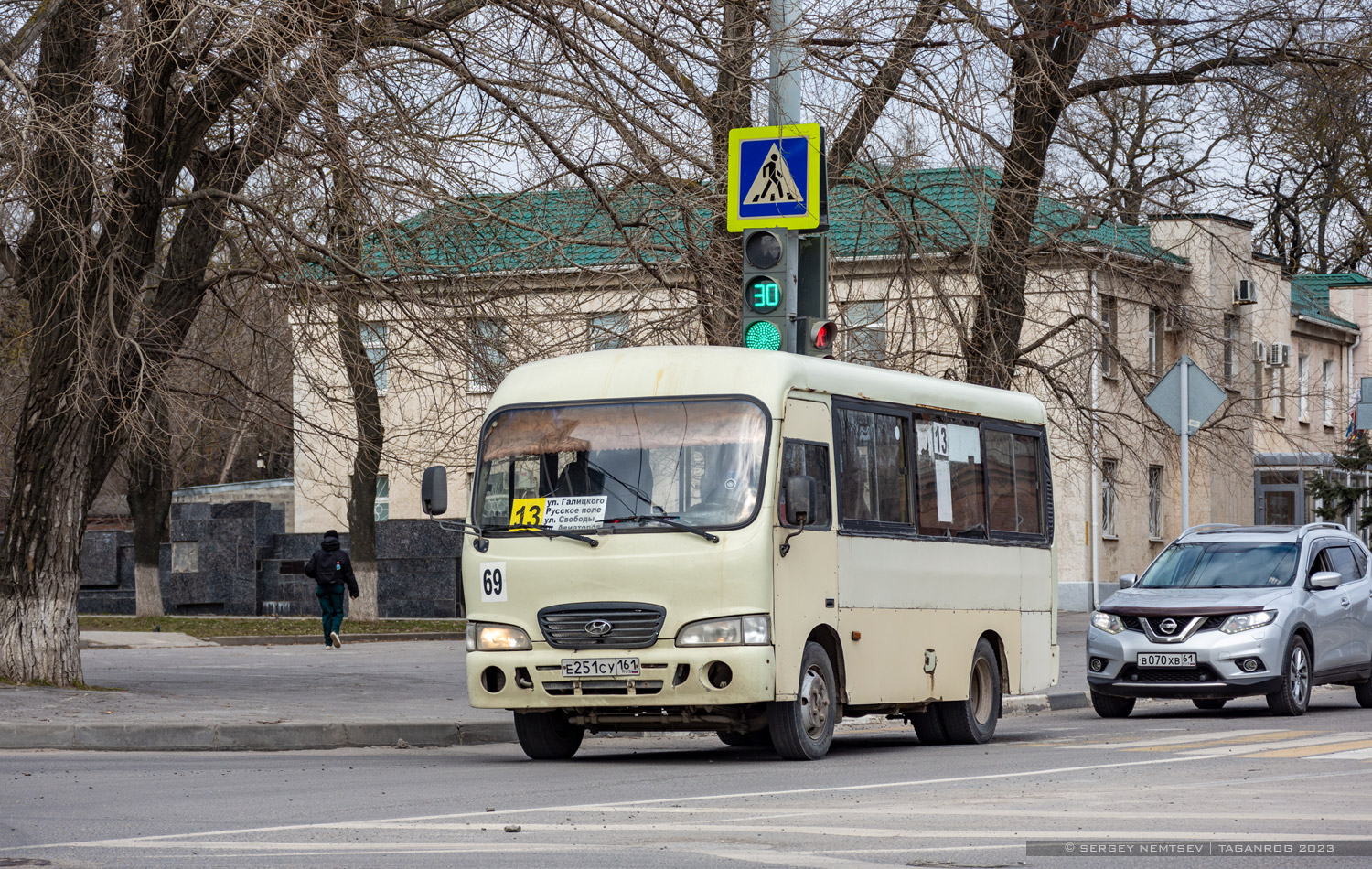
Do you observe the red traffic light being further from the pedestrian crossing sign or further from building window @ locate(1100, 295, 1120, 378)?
building window @ locate(1100, 295, 1120, 378)

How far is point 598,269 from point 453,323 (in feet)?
4.33

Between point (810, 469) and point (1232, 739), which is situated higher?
point (810, 469)

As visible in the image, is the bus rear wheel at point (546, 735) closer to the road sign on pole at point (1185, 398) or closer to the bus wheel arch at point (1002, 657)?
the bus wheel arch at point (1002, 657)

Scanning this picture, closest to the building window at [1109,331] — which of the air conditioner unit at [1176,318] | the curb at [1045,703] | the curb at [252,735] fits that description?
the air conditioner unit at [1176,318]

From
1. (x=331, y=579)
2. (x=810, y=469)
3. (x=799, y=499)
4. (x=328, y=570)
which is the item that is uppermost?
(x=810, y=469)

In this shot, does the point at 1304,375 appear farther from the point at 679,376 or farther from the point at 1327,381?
the point at 679,376

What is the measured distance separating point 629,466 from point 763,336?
108 inches

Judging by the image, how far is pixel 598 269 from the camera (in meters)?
16.8

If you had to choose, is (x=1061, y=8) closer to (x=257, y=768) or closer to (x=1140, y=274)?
(x=1140, y=274)

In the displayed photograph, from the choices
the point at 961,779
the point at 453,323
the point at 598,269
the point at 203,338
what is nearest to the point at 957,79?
the point at 598,269

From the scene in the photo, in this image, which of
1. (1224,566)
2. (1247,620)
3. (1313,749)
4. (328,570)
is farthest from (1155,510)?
(1313,749)

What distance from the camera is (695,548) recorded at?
1252 centimetres

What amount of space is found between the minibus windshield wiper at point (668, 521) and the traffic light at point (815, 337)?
3.16m

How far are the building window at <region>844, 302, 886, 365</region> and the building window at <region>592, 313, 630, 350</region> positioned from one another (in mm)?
2340
